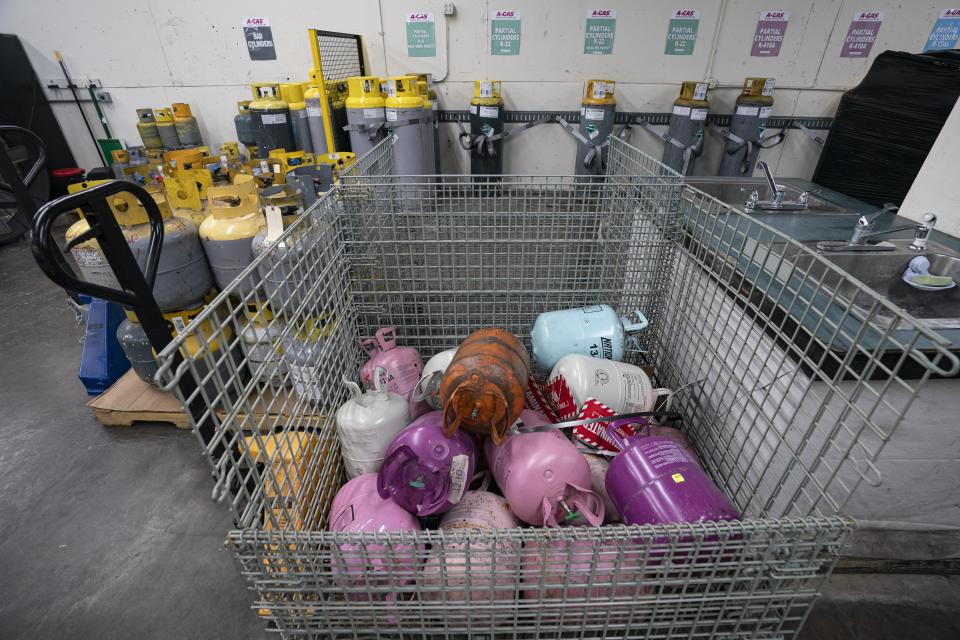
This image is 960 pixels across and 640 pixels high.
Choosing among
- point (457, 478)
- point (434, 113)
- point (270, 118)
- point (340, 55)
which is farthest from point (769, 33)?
point (457, 478)

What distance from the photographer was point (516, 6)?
12.7 ft

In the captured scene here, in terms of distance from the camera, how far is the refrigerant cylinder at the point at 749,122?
12.4 feet

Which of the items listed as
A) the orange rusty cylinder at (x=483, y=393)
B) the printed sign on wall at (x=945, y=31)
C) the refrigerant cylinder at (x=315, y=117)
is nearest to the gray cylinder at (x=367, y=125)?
the refrigerant cylinder at (x=315, y=117)

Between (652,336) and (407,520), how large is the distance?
1.19 m

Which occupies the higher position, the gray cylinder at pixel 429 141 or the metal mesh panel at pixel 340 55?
the metal mesh panel at pixel 340 55

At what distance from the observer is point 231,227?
6.17ft

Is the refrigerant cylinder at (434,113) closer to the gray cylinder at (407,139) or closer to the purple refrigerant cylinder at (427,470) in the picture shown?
the gray cylinder at (407,139)

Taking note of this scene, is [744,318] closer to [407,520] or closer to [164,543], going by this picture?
[407,520]

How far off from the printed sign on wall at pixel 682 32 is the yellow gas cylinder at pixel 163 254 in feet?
13.4

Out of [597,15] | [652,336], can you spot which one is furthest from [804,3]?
[652,336]

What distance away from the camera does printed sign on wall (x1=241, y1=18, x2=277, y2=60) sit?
417 centimetres

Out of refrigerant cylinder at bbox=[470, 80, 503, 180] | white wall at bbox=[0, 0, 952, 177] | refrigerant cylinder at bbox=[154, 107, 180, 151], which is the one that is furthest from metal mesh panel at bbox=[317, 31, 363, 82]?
refrigerant cylinder at bbox=[154, 107, 180, 151]

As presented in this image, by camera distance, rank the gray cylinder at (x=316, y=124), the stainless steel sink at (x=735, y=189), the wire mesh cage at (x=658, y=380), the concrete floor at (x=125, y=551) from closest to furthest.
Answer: the wire mesh cage at (x=658, y=380)
the concrete floor at (x=125, y=551)
the stainless steel sink at (x=735, y=189)
the gray cylinder at (x=316, y=124)

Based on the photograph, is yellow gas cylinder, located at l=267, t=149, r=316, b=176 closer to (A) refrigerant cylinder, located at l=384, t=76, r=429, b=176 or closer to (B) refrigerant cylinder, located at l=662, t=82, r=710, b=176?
(A) refrigerant cylinder, located at l=384, t=76, r=429, b=176
